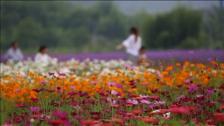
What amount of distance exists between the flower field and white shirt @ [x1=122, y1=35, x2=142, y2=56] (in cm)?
621

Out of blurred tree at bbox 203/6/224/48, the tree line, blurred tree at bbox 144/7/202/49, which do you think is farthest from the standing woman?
blurred tree at bbox 203/6/224/48

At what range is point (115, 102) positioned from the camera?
6016mm

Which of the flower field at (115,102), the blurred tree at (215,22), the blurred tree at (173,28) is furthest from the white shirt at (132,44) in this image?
the blurred tree at (215,22)

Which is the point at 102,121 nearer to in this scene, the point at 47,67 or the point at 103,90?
the point at 103,90

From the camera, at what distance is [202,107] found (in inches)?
235

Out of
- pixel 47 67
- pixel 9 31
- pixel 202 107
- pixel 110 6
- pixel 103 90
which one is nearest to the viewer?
pixel 202 107

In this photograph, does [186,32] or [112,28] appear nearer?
[186,32]

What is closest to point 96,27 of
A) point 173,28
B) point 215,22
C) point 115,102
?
point 215,22

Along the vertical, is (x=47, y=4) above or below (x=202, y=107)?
above

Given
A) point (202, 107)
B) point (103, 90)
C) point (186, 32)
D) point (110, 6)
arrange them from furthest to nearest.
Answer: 1. point (110, 6)
2. point (186, 32)
3. point (103, 90)
4. point (202, 107)

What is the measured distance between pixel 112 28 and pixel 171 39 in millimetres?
20512

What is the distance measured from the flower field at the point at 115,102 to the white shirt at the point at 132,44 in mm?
6205

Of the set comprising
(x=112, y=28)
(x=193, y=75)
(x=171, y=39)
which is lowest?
(x=193, y=75)

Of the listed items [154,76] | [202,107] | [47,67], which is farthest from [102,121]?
[47,67]
